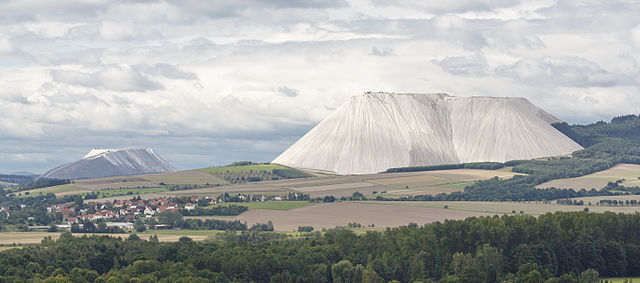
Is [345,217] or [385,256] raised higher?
[345,217]

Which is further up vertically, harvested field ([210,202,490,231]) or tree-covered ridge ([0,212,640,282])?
harvested field ([210,202,490,231])

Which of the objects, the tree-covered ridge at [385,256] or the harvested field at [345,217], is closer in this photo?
the tree-covered ridge at [385,256]

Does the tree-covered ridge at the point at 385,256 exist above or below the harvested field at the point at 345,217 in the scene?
below

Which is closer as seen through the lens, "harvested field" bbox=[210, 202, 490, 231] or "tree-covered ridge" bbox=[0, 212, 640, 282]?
"tree-covered ridge" bbox=[0, 212, 640, 282]

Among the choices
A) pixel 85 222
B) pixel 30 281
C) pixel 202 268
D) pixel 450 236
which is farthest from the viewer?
pixel 85 222

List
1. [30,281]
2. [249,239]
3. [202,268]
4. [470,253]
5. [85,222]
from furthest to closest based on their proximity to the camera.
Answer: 1. [85,222]
2. [249,239]
3. [470,253]
4. [202,268]
5. [30,281]

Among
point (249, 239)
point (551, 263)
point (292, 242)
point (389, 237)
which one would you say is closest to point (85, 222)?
point (249, 239)

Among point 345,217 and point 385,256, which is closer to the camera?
point 385,256

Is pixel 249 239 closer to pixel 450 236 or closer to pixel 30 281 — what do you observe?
pixel 450 236
